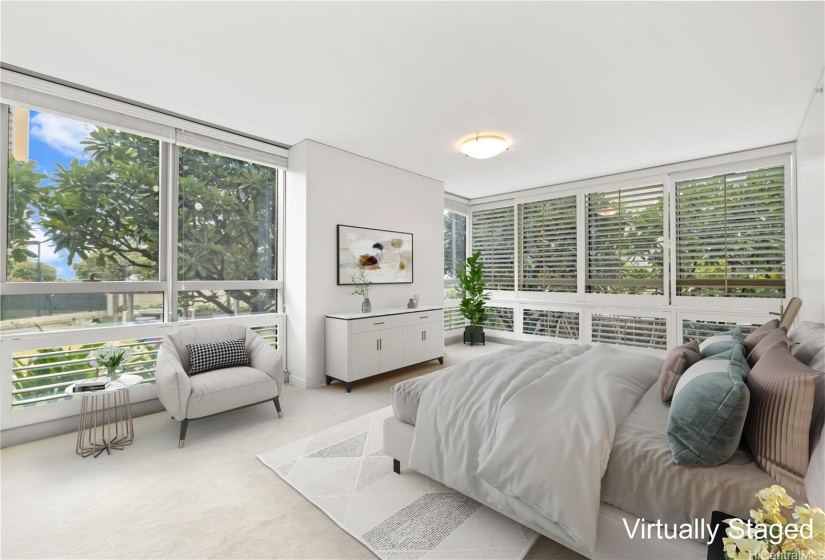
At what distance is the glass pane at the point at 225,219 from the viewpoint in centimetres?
371

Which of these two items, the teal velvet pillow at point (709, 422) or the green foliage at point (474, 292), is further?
the green foliage at point (474, 292)

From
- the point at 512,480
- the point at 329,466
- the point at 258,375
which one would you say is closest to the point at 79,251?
the point at 258,375

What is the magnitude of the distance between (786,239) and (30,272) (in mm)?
7190

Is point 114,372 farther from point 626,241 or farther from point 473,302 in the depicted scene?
point 626,241

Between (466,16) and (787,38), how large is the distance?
6.59 feet

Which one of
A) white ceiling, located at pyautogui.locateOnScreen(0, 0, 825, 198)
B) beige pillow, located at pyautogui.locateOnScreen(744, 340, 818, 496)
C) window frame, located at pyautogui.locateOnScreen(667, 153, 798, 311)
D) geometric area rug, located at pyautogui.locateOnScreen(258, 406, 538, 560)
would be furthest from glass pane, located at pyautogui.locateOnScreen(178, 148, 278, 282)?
window frame, located at pyautogui.locateOnScreen(667, 153, 798, 311)

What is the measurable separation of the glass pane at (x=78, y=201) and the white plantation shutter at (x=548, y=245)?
5.24 meters

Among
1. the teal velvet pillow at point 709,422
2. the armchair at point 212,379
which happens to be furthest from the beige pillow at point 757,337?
the armchair at point 212,379

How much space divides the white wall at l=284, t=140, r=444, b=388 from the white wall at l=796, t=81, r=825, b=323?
3.99m

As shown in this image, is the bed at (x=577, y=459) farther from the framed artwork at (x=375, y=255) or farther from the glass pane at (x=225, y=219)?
the glass pane at (x=225, y=219)

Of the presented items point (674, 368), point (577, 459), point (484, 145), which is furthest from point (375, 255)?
point (577, 459)

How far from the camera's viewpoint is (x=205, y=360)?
3195 mm

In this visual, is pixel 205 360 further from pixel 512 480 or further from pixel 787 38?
pixel 787 38

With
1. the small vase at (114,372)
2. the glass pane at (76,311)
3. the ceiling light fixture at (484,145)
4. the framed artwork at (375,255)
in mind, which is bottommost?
the small vase at (114,372)
